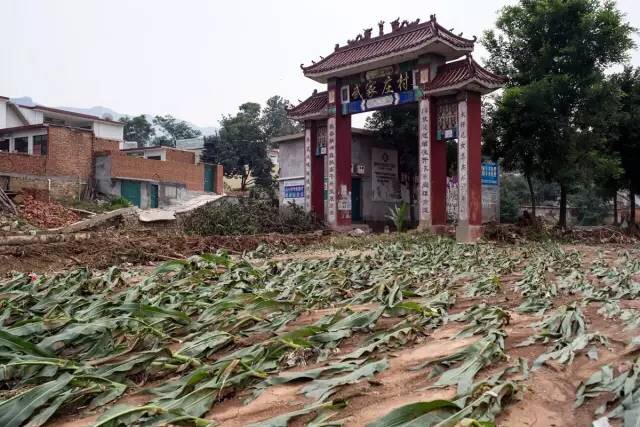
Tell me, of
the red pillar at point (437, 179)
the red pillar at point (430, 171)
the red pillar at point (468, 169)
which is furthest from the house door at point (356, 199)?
the red pillar at point (468, 169)

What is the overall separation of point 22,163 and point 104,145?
5420 mm

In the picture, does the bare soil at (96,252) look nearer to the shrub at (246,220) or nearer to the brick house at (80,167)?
the shrub at (246,220)

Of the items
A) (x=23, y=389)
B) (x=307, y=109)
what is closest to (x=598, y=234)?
(x=307, y=109)

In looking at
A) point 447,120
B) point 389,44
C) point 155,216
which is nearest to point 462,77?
point 447,120

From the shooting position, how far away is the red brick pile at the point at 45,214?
18.1 meters

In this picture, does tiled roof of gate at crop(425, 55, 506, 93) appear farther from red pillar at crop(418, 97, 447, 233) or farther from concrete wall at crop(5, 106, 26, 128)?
concrete wall at crop(5, 106, 26, 128)

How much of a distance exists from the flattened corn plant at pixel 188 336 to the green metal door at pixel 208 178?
2637 centimetres

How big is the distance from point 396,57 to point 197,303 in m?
14.3

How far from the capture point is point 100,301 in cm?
493

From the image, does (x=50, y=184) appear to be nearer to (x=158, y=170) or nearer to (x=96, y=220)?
(x=96, y=220)

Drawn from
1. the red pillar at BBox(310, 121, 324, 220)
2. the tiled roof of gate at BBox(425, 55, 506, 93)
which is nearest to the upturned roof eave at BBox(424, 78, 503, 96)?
the tiled roof of gate at BBox(425, 55, 506, 93)

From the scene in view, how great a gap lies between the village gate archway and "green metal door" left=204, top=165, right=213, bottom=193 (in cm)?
1302

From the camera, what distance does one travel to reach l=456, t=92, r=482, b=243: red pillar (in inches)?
638

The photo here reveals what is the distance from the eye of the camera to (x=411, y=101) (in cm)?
1759
